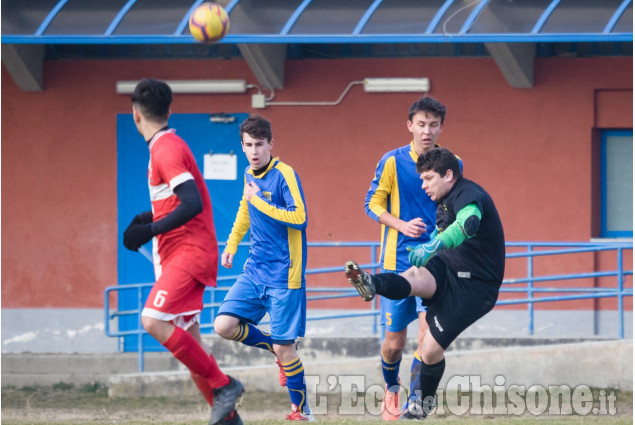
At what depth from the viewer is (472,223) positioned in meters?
6.44

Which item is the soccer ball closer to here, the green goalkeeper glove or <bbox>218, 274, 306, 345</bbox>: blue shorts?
<bbox>218, 274, 306, 345</bbox>: blue shorts

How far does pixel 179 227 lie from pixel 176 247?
0.45 feet

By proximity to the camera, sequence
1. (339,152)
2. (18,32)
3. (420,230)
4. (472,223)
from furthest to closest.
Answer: (339,152)
(18,32)
(420,230)
(472,223)

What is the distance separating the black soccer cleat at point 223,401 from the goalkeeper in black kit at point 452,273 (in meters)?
1.09

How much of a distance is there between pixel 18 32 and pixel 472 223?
669 cm

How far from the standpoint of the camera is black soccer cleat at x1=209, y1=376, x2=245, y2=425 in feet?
19.2

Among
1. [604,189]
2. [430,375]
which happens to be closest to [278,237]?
[430,375]

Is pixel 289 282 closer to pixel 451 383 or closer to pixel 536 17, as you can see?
pixel 451 383

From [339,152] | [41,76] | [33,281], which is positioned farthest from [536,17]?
[33,281]

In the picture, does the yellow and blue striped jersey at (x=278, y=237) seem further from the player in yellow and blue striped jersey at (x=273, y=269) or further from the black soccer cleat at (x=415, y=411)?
the black soccer cleat at (x=415, y=411)

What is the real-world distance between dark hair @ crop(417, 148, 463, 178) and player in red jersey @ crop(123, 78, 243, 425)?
1544mm

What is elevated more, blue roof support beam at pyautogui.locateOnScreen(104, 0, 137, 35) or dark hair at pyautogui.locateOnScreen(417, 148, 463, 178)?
blue roof support beam at pyautogui.locateOnScreen(104, 0, 137, 35)

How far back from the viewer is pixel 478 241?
22.1 ft

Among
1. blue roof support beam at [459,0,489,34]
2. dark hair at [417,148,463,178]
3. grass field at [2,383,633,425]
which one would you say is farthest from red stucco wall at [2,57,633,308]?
dark hair at [417,148,463,178]
